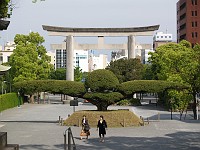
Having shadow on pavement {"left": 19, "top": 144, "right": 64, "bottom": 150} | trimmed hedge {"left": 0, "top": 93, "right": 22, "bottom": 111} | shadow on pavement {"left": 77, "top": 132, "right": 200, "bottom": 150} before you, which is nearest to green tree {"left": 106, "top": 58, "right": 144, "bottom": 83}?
trimmed hedge {"left": 0, "top": 93, "right": 22, "bottom": 111}

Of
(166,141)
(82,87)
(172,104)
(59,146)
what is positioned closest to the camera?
(59,146)

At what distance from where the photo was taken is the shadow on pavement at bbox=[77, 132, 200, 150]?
2019 cm

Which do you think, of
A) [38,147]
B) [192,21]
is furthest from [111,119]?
[192,21]

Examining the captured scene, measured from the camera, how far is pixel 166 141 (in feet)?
74.1

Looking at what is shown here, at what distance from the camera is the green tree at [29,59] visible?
64125 mm

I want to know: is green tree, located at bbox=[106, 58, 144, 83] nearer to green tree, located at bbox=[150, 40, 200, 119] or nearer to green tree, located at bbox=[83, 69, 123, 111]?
green tree, located at bbox=[150, 40, 200, 119]

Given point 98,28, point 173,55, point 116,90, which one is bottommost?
point 116,90

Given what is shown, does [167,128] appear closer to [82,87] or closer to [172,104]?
[82,87]

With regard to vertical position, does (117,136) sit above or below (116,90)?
below

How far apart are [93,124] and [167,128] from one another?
559cm

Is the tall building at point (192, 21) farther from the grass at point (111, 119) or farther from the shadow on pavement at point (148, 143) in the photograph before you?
the shadow on pavement at point (148, 143)

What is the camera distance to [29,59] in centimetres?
6531

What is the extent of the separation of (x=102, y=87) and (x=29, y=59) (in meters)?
35.6

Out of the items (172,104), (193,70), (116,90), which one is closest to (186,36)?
(172,104)
